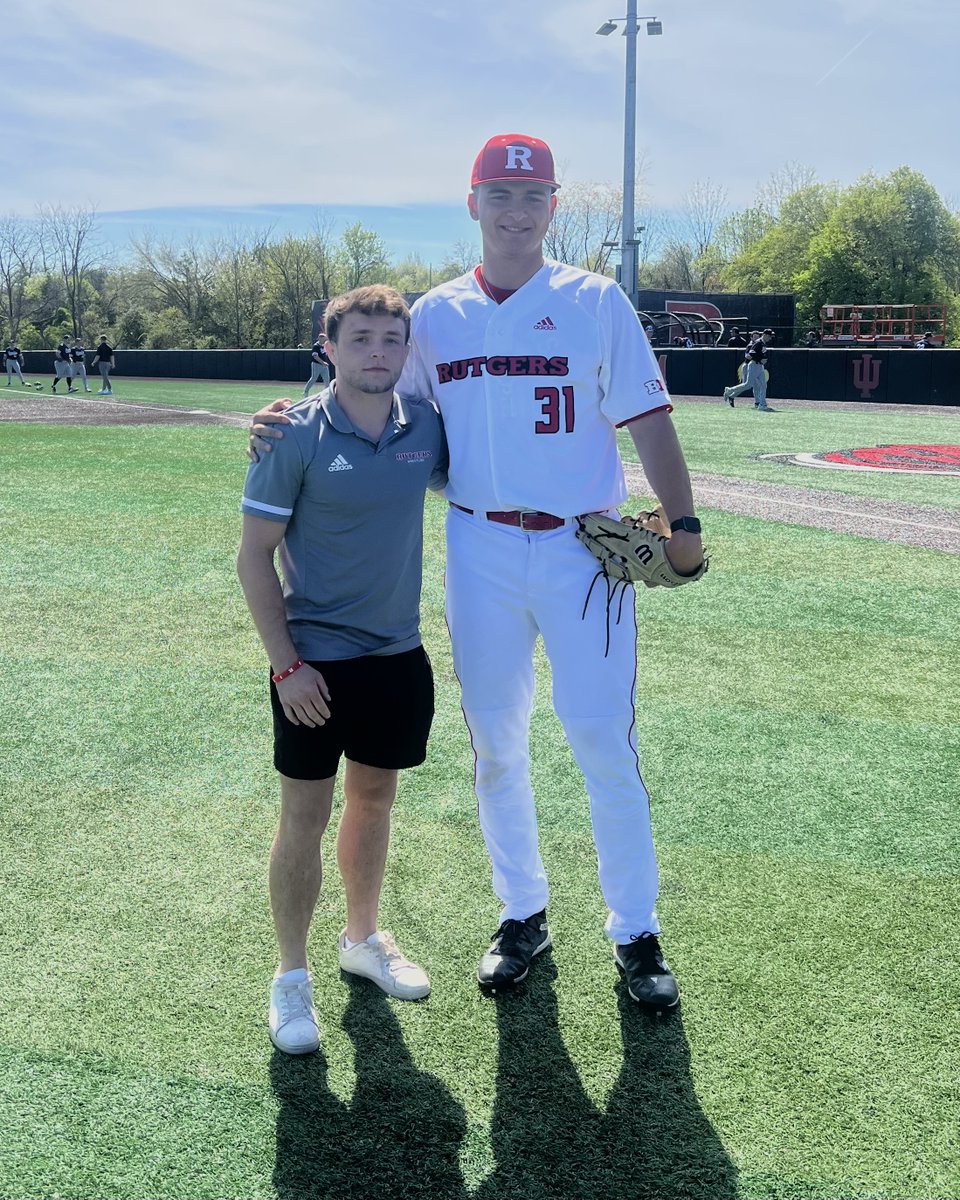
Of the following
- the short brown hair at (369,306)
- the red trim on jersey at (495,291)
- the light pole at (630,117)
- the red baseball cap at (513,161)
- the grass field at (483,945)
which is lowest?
the grass field at (483,945)

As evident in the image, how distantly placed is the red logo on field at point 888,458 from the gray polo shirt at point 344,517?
12447mm

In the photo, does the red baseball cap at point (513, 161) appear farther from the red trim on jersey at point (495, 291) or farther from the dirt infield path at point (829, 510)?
the dirt infield path at point (829, 510)

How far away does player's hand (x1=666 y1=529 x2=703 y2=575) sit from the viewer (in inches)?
116

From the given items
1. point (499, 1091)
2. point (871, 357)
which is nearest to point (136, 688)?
point (499, 1091)

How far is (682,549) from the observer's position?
2.97 meters

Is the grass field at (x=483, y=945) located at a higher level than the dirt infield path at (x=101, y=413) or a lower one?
lower

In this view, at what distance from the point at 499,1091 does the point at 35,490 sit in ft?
36.3

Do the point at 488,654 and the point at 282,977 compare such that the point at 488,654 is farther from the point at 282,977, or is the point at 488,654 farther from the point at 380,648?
the point at 282,977

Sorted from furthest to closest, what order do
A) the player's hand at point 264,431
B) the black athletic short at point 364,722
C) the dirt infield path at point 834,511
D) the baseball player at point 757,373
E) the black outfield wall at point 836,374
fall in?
the black outfield wall at point 836,374 < the baseball player at point 757,373 < the dirt infield path at point 834,511 < the black athletic short at point 364,722 < the player's hand at point 264,431

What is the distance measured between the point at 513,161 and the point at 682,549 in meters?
1.20

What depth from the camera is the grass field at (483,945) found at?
7.87 ft

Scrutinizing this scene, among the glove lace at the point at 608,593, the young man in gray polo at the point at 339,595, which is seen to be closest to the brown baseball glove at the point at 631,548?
the glove lace at the point at 608,593

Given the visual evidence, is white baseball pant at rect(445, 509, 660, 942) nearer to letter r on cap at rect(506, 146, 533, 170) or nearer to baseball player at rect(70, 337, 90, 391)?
letter r on cap at rect(506, 146, 533, 170)

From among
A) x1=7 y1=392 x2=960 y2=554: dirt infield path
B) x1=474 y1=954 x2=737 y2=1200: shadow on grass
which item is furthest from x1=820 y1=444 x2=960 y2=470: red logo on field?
x1=474 y1=954 x2=737 y2=1200: shadow on grass
